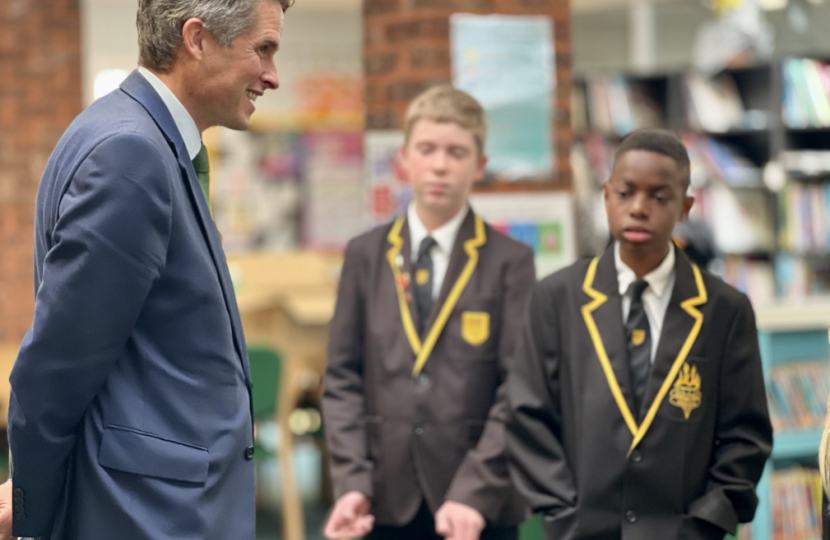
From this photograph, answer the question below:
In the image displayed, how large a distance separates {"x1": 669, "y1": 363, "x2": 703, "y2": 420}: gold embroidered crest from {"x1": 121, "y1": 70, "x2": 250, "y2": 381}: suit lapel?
0.81 metres

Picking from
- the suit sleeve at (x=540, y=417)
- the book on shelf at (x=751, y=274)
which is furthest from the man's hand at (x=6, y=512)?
the book on shelf at (x=751, y=274)

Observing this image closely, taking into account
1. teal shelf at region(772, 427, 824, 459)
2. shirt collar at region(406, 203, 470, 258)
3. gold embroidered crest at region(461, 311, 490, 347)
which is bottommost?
teal shelf at region(772, 427, 824, 459)

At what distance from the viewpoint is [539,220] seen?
10.9 ft

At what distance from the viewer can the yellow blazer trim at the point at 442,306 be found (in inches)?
88.1

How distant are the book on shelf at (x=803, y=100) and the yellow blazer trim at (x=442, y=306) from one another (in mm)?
5067

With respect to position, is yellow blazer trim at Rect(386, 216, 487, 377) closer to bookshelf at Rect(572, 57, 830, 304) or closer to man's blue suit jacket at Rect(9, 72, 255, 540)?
man's blue suit jacket at Rect(9, 72, 255, 540)

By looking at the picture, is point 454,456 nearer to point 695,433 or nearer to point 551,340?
point 551,340

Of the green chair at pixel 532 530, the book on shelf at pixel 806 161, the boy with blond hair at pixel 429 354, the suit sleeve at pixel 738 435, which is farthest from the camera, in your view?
the book on shelf at pixel 806 161

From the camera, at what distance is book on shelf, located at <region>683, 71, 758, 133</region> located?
7.03 metres

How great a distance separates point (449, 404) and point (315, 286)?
390cm

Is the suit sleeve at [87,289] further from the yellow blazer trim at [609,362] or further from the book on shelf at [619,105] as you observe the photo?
the book on shelf at [619,105]

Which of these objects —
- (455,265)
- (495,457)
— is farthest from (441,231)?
(495,457)

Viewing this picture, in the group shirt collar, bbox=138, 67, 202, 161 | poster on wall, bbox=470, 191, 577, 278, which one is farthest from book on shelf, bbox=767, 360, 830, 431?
shirt collar, bbox=138, 67, 202, 161

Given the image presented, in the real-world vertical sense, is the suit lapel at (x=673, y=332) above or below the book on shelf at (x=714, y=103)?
below
